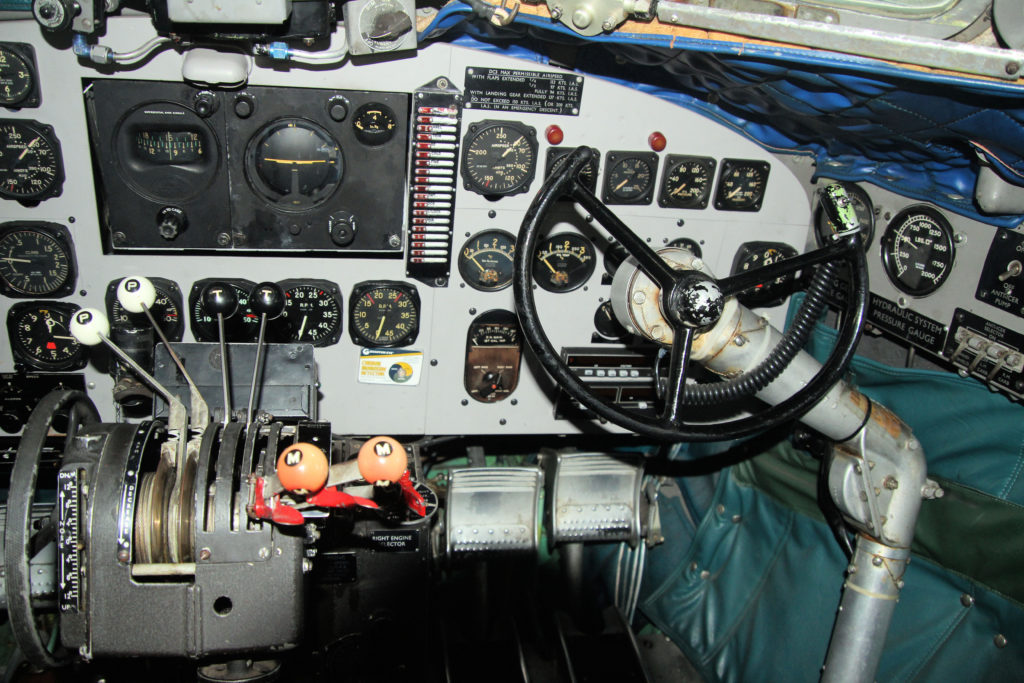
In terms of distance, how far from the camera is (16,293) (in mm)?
2537

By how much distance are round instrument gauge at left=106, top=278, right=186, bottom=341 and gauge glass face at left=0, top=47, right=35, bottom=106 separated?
0.61 metres

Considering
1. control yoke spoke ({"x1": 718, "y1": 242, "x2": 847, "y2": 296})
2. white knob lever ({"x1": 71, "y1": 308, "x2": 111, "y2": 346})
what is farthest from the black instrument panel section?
control yoke spoke ({"x1": 718, "y1": 242, "x2": 847, "y2": 296})

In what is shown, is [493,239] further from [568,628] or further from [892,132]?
[568,628]

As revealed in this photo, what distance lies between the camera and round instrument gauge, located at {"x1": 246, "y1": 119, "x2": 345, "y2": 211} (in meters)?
2.52

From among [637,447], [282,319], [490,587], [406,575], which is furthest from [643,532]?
[282,319]

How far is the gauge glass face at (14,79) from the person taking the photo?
2248 millimetres

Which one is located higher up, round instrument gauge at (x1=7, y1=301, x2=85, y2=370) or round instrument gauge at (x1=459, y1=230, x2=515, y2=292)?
round instrument gauge at (x1=459, y1=230, x2=515, y2=292)

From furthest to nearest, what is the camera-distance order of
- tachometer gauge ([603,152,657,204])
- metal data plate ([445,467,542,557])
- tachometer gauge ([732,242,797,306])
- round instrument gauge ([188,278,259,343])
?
metal data plate ([445,467,542,557])
tachometer gauge ([732,242,797,306])
tachometer gauge ([603,152,657,204])
round instrument gauge ([188,278,259,343])

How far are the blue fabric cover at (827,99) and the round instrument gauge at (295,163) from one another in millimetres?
510

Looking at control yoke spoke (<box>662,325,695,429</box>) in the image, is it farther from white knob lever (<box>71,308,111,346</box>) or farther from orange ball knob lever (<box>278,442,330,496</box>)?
white knob lever (<box>71,308,111,346</box>)

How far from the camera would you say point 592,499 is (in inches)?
129

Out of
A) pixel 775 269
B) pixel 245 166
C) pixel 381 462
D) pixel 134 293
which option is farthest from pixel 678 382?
pixel 245 166

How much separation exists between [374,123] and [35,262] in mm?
1178

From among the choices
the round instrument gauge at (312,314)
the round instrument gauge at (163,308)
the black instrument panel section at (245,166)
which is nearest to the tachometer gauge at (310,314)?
the round instrument gauge at (312,314)
